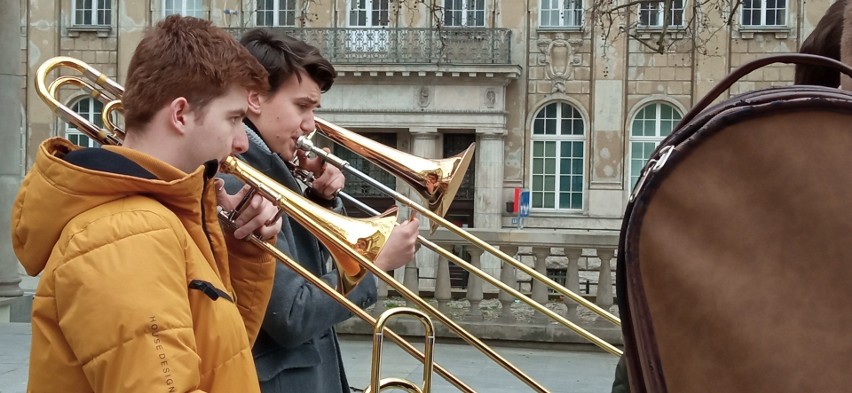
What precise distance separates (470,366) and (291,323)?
5.04m

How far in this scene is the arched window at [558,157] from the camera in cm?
2464

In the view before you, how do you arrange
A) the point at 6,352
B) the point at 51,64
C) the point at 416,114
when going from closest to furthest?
the point at 51,64 < the point at 6,352 < the point at 416,114

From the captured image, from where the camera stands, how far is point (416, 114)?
2427 cm

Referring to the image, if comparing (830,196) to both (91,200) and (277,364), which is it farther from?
(277,364)

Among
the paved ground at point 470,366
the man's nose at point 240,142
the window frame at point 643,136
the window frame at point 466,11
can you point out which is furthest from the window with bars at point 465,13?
the man's nose at point 240,142

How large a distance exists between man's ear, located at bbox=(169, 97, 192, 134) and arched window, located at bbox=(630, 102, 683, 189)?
75.2 ft

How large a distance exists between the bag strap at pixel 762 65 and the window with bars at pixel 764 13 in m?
23.7

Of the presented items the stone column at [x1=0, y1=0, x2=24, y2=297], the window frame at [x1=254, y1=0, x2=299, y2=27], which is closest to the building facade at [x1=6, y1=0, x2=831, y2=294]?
the window frame at [x1=254, y1=0, x2=299, y2=27]

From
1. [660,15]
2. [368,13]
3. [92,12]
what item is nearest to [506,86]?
[368,13]

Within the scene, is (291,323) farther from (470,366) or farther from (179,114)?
(470,366)

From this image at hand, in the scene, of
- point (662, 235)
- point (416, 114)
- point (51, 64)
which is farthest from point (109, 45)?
point (662, 235)

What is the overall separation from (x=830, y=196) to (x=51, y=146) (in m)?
1.37

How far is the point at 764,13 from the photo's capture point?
2369cm

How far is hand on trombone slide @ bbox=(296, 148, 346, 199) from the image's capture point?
3.17 meters
